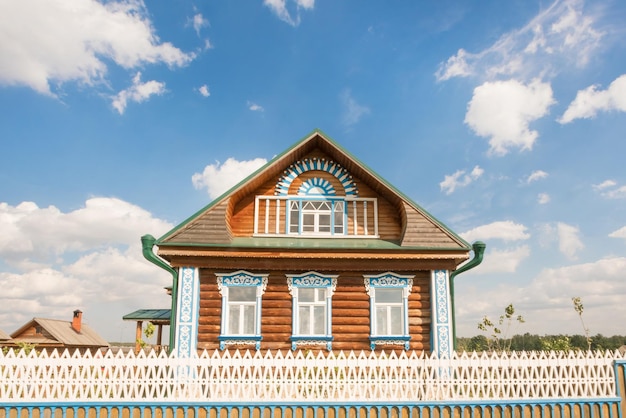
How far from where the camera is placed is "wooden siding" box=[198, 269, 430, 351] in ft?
44.9

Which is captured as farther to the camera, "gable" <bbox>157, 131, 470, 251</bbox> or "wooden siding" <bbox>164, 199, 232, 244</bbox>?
"gable" <bbox>157, 131, 470, 251</bbox>

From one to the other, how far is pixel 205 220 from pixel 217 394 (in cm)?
539

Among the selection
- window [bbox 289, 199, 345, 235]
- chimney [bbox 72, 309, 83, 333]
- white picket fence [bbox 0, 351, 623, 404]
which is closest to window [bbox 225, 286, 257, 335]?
window [bbox 289, 199, 345, 235]

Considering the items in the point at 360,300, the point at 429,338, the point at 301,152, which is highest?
the point at 301,152

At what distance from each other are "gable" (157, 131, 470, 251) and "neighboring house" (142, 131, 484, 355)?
0.04m

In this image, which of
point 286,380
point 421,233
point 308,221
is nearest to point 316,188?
point 308,221

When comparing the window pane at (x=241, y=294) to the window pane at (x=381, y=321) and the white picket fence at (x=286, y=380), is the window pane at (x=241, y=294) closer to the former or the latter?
the window pane at (x=381, y=321)

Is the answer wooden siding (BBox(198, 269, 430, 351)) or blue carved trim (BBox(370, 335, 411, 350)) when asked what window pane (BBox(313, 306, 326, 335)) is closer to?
wooden siding (BBox(198, 269, 430, 351))

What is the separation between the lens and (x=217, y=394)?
31.9 feet

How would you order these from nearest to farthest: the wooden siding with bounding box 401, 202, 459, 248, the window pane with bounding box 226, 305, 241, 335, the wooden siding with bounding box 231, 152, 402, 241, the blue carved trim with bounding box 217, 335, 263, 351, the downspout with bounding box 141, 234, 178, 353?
the downspout with bounding box 141, 234, 178, 353 < the blue carved trim with bounding box 217, 335, 263, 351 < the window pane with bounding box 226, 305, 241, 335 < the wooden siding with bounding box 401, 202, 459, 248 < the wooden siding with bounding box 231, 152, 402, 241

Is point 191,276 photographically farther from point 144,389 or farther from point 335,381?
point 335,381

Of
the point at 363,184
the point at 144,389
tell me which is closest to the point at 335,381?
the point at 144,389

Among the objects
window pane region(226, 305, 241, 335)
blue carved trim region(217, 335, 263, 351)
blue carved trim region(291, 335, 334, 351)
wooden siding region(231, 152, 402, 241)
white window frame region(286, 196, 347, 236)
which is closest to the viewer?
blue carved trim region(217, 335, 263, 351)

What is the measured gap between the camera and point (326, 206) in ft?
50.1
